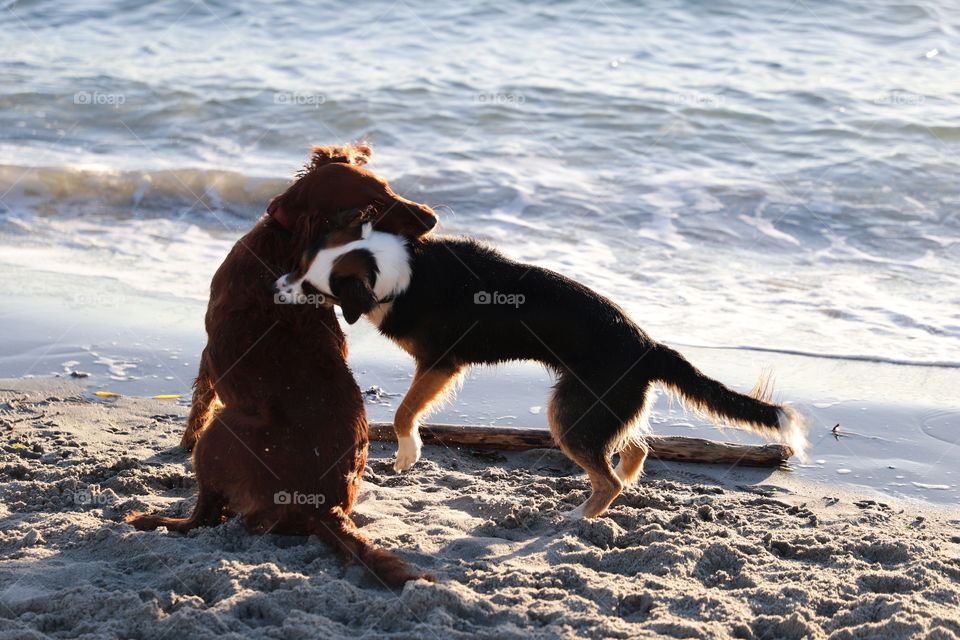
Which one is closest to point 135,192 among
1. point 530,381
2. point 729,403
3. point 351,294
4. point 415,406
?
point 530,381

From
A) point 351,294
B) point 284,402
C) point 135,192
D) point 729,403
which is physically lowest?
point 729,403

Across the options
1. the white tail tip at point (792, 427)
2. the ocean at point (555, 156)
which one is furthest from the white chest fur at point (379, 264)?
the white tail tip at point (792, 427)

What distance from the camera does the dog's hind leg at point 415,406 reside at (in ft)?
15.4

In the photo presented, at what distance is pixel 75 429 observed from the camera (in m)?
5.08

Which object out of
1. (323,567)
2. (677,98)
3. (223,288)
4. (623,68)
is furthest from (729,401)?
(623,68)

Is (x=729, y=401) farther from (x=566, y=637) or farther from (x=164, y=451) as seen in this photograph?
(x=164, y=451)

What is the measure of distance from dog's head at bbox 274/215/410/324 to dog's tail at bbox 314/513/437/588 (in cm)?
85

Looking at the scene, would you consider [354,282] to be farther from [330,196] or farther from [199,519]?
[199,519]

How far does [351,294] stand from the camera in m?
4.00

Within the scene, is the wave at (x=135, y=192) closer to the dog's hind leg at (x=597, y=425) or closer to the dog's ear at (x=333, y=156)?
the dog's ear at (x=333, y=156)

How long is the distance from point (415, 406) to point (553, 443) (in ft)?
2.85

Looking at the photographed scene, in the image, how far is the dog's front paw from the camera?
472 centimetres

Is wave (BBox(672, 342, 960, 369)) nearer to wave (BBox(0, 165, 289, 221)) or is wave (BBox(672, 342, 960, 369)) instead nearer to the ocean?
the ocean

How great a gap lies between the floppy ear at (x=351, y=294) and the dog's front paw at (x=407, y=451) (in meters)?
0.87
